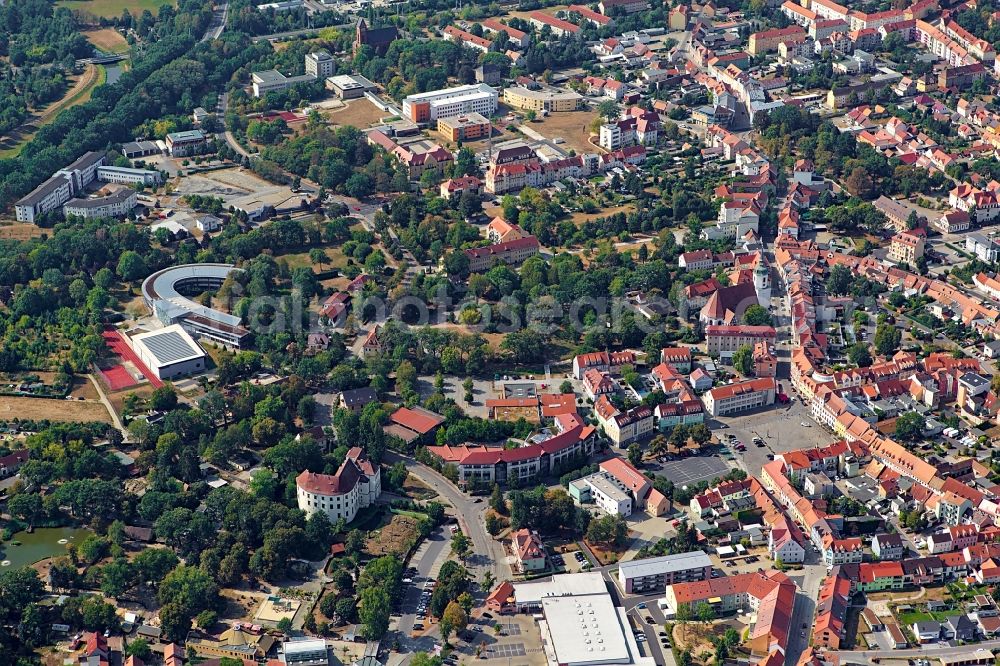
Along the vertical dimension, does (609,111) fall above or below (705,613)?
above

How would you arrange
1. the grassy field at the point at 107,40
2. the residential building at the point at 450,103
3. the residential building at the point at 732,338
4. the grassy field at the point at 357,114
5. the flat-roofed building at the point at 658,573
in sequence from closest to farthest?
the flat-roofed building at the point at 658,573 < the residential building at the point at 732,338 < the residential building at the point at 450,103 < the grassy field at the point at 357,114 < the grassy field at the point at 107,40

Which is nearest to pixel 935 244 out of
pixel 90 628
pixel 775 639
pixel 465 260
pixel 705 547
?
pixel 465 260

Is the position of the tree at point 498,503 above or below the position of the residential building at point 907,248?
below

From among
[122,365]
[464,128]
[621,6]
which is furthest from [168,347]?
[621,6]

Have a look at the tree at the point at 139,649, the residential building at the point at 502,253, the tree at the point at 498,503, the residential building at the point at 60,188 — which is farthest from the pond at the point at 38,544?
the residential building at the point at 60,188

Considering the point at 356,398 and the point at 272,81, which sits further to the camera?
the point at 272,81

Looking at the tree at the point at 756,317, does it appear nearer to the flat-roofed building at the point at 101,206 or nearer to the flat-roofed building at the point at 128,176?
the flat-roofed building at the point at 101,206

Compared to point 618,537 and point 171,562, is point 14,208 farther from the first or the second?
point 618,537

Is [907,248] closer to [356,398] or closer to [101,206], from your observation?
[356,398]
